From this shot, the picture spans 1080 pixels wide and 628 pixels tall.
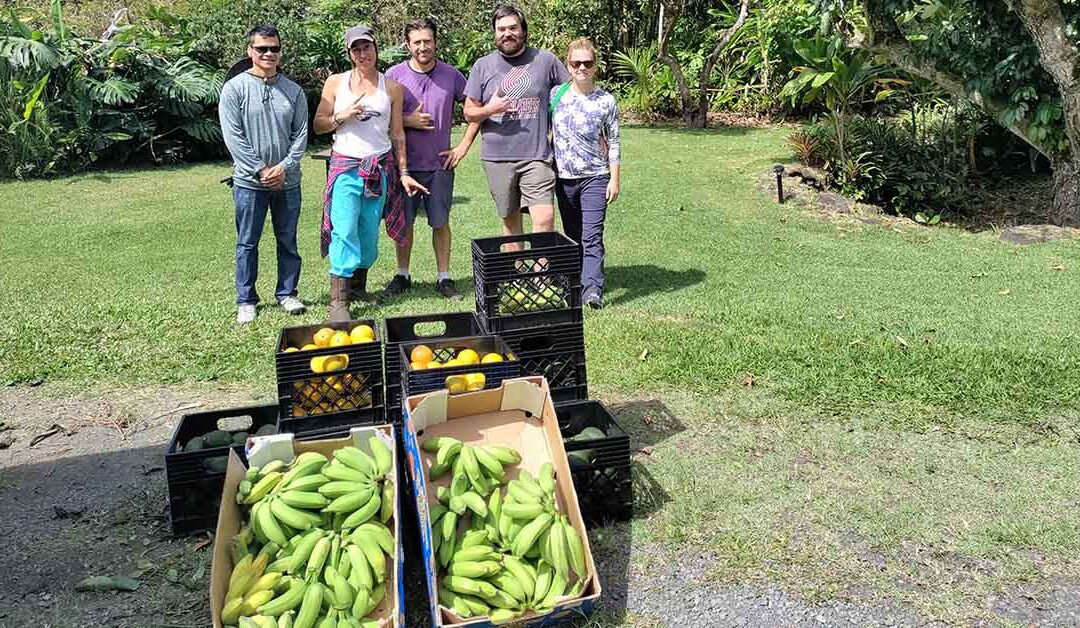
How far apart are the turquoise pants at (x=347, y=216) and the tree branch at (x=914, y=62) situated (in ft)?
21.8

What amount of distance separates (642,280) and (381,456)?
4814mm

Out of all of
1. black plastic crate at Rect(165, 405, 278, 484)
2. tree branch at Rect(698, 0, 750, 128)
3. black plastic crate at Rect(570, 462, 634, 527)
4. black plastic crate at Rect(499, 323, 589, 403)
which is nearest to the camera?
black plastic crate at Rect(165, 405, 278, 484)

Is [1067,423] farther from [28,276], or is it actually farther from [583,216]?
[28,276]

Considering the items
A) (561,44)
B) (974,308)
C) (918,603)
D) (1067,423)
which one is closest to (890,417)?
(1067,423)

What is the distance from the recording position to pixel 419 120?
6.83 meters

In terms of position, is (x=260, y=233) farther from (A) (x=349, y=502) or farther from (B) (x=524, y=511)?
(B) (x=524, y=511)

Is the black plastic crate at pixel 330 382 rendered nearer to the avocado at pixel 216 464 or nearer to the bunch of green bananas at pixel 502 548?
the avocado at pixel 216 464

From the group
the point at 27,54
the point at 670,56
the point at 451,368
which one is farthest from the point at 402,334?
the point at 670,56

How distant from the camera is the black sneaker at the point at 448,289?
729 cm

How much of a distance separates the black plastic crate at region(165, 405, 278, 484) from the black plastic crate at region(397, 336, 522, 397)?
68 cm

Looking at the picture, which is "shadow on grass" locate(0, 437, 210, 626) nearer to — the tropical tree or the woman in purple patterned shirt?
the woman in purple patterned shirt

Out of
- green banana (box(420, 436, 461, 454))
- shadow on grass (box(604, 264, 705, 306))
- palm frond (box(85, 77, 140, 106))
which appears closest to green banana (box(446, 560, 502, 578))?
green banana (box(420, 436, 461, 454))

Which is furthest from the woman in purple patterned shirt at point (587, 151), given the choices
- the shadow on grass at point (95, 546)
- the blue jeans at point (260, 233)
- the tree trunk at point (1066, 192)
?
the tree trunk at point (1066, 192)

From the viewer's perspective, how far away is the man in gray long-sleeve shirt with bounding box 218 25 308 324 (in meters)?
6.39
